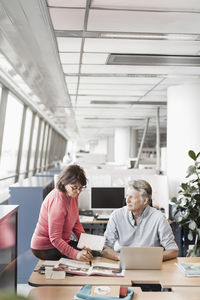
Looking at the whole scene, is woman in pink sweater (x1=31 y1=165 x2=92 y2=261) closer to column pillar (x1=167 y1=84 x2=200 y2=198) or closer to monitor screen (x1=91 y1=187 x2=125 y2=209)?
monitor screen (x1=91 y1=187 x2=125 y2=209)

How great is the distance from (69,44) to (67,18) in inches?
39.3

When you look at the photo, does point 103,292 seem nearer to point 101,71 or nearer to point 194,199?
point 194,199

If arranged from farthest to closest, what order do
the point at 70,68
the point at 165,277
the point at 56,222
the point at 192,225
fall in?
the point at 70,68, the point at 192,225, the point at 56,222, the point at 165,277

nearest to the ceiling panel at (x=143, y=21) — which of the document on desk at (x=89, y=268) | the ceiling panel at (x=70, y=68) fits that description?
the ceiling panel at (x=70, y=68)

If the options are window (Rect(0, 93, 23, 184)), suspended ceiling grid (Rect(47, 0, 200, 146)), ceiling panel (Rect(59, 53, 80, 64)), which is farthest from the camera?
window (Rect(0, 93, 23, 184))

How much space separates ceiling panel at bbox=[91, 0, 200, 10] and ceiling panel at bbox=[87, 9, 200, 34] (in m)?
0.12

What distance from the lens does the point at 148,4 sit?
3494 millimetres

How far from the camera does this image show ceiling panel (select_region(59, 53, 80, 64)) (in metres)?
5.44

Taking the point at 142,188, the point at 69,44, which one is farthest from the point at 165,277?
the point at 69,44

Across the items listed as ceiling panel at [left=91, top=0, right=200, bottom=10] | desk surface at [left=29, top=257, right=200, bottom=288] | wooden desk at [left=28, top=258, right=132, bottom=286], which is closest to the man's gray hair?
desk surface at [left=29, top=257, right=200, bottom=288]

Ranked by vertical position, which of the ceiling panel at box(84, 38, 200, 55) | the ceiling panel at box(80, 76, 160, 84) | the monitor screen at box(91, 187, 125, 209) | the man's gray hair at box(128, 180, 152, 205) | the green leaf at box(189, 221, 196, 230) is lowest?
the green leaf at box(189, 221, 196, 230)

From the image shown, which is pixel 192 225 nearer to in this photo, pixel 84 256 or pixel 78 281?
pixel 84 256

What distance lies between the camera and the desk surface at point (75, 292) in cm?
214

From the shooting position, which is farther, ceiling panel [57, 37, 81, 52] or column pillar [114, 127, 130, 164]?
column pillar [114, 127, 130, 164]
